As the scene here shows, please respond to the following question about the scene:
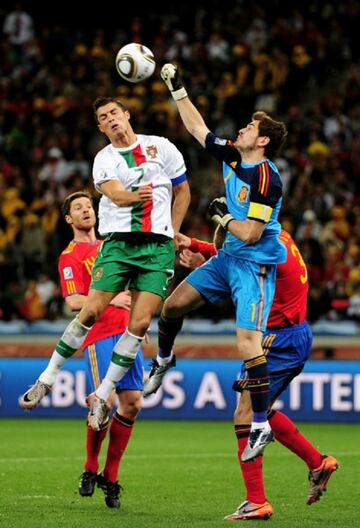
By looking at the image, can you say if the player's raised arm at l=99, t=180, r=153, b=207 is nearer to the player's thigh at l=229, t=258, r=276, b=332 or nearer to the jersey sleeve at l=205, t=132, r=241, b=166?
the jersey sleeve at l=205, t=132, r=241, b=166

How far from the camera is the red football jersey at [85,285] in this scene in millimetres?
9461

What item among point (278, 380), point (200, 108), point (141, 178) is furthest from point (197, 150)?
point (278, 380)

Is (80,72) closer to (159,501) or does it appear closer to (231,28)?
(231,28)

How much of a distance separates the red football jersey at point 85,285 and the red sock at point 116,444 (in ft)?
2.11

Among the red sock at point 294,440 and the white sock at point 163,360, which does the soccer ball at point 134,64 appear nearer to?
the white sock at point 163,360

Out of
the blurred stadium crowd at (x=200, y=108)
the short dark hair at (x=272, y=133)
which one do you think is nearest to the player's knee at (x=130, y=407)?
the short dark hair at (x=272, y=133)

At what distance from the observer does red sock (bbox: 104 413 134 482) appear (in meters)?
9.20

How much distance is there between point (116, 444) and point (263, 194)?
2323 millimetres

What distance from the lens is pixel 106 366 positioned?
9.34 meters

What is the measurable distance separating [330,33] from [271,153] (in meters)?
15.8

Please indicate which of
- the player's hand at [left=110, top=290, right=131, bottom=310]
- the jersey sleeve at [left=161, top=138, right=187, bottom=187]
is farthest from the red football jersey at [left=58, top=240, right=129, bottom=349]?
the jersey sleeve at [left=161, top=138, right=187, bottom=187]

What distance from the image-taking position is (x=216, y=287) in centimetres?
872

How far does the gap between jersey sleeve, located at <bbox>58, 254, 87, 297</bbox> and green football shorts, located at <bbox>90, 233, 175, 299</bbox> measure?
732mm

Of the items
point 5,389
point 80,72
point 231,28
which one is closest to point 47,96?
point 80,72
